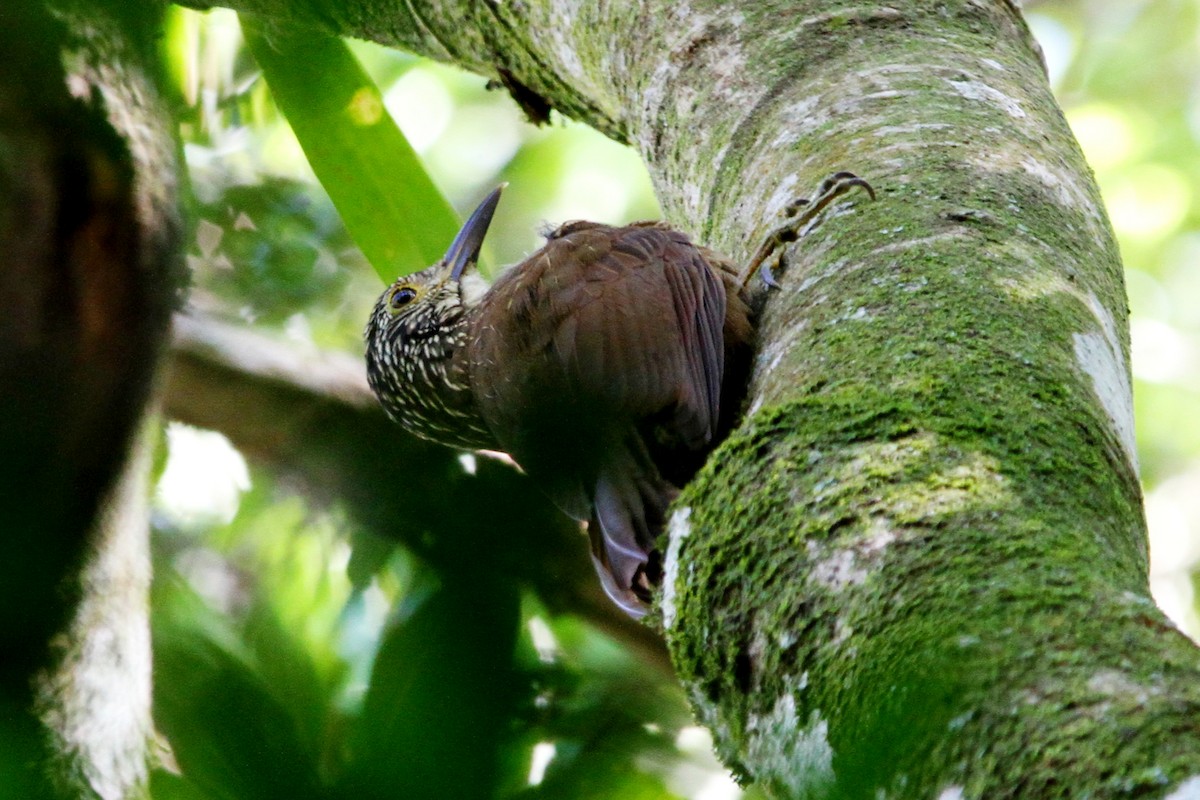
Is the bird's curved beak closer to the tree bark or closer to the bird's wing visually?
the bird's wing

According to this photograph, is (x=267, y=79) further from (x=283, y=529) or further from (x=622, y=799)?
(x=622, y=799)

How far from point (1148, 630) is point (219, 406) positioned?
2.65 metres

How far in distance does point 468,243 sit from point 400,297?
0.83 feet

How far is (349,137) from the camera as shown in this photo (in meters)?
3.02

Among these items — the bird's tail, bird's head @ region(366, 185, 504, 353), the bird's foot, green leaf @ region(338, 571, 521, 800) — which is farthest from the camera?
bird's head @ region(366, 185, 504, 353)

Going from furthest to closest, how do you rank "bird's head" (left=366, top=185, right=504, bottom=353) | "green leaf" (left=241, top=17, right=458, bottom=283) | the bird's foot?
"bird's head" (left=366, top=185, right=504, bottom=353) < "green leaf" (left=241, top=17, right=458, bottom=283) < the bird's foot

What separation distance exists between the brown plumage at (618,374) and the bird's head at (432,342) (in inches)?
11.4

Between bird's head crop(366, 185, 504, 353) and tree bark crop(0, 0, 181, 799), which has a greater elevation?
tree bark crop(0, 0, 181, 799)

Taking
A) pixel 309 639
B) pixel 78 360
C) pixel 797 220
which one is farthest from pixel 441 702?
pixel 797 220

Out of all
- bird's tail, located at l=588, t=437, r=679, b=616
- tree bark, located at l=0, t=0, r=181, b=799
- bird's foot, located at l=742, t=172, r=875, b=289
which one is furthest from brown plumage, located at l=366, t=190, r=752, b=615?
tree bark, located at l=0, t=0, r=181, b=799

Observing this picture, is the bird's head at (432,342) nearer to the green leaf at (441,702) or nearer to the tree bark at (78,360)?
the tree bark at (78,360)

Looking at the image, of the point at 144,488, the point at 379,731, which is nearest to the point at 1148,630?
the point at 379,731

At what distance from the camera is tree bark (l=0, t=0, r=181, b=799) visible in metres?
0.64

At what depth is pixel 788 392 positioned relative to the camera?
4.63 ft
